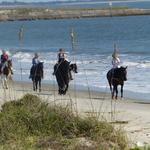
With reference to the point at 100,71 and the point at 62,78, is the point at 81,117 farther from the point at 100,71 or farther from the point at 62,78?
the point at 100,71

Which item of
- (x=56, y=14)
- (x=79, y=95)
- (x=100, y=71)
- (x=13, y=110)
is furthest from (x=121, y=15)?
(x=13, y=110)

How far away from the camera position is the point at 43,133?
10320 mm

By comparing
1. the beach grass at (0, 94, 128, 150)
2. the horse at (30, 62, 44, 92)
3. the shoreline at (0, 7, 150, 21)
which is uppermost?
the beach grass at (0, 94, 128, 150)

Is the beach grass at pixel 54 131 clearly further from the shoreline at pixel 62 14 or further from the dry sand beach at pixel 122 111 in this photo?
the shoreline at pixel 62 14

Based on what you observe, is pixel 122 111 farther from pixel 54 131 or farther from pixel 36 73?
pixel 54 131

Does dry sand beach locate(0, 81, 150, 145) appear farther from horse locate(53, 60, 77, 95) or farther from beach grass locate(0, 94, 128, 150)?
horse locate(53, 60, 77, 95)

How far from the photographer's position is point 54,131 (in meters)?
10.3

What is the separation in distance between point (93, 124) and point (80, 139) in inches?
17.9

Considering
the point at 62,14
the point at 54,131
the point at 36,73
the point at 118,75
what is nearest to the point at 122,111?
the point at 118,75

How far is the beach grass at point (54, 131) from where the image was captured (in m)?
9.49

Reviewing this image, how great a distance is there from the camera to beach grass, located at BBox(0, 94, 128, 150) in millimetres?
9492

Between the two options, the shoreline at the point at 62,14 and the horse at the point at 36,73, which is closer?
the horse at the point at 36,73

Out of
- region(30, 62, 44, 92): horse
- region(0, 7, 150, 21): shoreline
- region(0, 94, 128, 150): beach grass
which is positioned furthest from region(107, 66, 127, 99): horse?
region(0, 7, 150, 21): shoreline

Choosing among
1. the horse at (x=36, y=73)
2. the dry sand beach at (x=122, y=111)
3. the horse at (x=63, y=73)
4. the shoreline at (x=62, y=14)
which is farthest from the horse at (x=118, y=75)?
the shoreline at (x=62, y=14)
